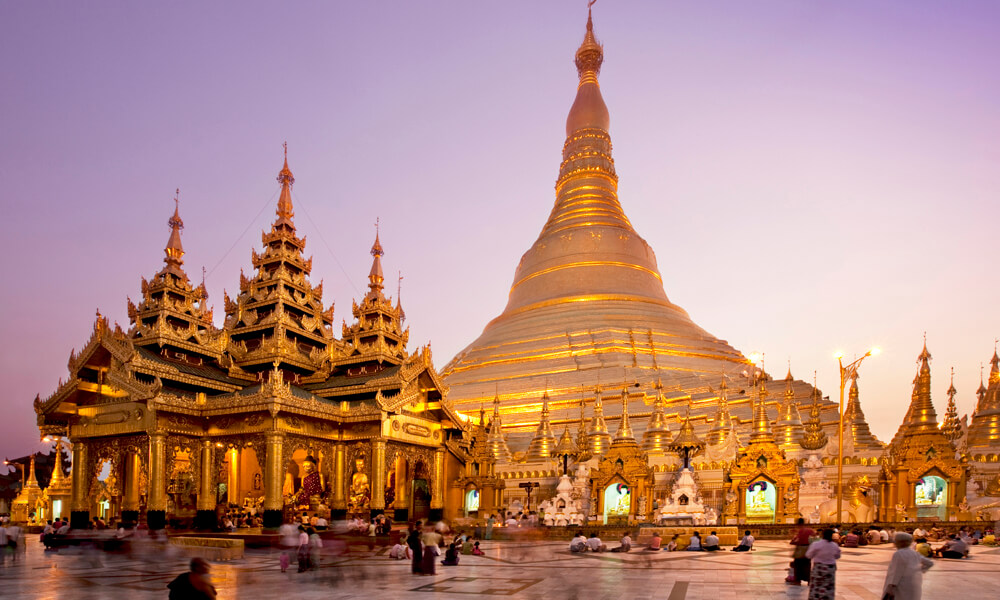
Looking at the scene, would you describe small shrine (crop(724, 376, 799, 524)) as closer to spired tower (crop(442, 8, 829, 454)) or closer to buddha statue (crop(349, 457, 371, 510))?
spired tower (crop(442, 8, 829, 454))

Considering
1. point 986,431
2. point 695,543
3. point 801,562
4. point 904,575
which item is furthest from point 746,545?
point 986,431

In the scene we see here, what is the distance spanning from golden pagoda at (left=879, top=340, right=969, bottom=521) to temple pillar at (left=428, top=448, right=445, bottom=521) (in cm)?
1689

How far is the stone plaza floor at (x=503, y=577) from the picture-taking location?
36.5 ft

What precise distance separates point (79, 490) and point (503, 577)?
18707 millimetres

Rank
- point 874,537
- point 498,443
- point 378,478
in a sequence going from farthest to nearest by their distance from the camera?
point 498,443 < point 378,478 < point 874,537

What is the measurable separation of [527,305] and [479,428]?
25.5 meters

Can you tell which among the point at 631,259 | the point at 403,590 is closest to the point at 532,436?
the point at 631,259

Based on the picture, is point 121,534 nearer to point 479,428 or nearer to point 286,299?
point 286,299

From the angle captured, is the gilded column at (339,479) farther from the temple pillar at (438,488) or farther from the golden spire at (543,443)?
the golden spire at (543,443)

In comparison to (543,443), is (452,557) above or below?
above

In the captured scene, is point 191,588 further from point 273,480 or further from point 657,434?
point 657,434

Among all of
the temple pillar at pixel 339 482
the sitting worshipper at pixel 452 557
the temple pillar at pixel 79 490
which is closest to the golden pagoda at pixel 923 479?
the sitting worshipper at pixel 452 557

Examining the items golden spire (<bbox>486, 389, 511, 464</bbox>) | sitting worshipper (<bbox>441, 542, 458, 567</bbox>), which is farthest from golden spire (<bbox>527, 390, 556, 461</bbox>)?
sitting worshipper (<bbox>441, 542, 458, 567</bbox>)

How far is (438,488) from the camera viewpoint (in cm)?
3017
